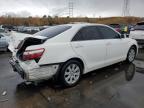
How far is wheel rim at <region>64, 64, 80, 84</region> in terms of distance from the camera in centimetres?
388

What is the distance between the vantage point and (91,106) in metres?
3.09

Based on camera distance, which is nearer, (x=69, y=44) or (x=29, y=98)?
(x=29, y=98)

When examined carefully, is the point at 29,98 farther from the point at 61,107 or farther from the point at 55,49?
the point at 55,49

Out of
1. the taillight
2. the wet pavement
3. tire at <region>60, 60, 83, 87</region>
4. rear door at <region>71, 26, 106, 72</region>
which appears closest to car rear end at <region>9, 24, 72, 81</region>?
the taillight

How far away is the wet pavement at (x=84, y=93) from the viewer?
319 cm

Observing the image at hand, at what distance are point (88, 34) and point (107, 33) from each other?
890mm

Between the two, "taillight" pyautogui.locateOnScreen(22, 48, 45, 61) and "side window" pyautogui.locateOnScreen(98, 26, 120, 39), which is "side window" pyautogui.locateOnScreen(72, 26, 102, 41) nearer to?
"side window" pyautogui.locateOnScreen(98, 26, 120, 39)

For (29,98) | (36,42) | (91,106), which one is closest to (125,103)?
(91,106)

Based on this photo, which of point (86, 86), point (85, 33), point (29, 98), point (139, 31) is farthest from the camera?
point (139, 31)

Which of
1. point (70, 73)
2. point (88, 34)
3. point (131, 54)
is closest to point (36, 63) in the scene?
point (70, 73)

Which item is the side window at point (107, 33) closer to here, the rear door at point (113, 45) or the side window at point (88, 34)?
the rear door at point (113, 45)

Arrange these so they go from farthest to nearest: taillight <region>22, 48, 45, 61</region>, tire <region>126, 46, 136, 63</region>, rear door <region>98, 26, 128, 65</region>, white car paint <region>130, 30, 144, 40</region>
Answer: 1. white car paint <region>130, 30, 144, 40</region>
2. tire <region>126, 46, 136, 63</region>
3. rear door <region>98, 26, 128, 65</region>
4. taillight <region>22, 48, 45, 61</region>

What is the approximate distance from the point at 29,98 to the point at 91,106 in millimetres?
1392

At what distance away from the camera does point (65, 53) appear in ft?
12.2
